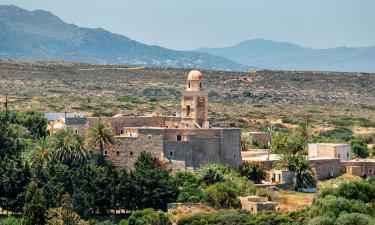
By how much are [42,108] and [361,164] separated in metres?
43.4

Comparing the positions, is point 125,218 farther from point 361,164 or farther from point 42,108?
point 42,108

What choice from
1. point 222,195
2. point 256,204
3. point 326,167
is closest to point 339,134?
point 326,167

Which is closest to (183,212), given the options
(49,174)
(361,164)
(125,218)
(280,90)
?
(125,218)

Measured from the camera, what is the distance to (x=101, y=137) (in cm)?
5991

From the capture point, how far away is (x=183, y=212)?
5500 cm

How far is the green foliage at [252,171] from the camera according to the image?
2430 inches

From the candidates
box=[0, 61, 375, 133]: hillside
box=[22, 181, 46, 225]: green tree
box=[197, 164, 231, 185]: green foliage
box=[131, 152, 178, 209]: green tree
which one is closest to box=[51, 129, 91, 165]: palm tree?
box=[131, 152, 178, 209]: green tree

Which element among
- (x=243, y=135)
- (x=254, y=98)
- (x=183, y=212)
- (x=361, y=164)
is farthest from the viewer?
(x=254, y=98)

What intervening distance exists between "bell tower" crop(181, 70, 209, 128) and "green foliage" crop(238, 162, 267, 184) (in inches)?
160

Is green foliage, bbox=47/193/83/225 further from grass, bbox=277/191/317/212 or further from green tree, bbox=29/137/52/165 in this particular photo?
grass, bbox=277/191/317/212

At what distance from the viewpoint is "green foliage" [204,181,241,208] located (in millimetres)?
55781

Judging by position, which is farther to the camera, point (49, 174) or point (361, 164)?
point (361, 164)

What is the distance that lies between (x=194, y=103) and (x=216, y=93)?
3220 inches

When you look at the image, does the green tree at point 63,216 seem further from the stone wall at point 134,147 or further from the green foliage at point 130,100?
the green foliage at point 130,100
